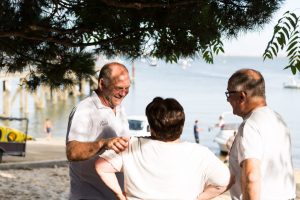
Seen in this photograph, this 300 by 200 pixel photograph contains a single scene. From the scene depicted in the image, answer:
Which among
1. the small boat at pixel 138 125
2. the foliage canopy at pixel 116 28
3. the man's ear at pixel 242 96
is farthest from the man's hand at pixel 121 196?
the small boat at pixel 138 125

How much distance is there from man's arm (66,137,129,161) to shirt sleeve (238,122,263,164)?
22.7 inches

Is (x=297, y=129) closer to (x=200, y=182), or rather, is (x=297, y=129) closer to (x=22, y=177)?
(x=22, y=177)

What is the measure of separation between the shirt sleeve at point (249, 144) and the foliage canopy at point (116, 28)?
7.88ft

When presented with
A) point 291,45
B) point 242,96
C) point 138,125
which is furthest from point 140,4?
point 138,125

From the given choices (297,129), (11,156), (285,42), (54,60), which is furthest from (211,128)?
(285,42)

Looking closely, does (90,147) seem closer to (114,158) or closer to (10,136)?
(114,158)

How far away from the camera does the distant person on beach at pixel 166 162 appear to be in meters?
3.24

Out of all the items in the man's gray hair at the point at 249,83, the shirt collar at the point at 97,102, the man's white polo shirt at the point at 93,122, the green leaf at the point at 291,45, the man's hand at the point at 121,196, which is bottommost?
the man's hand at the point at 121,196

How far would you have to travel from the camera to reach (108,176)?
3447 mm

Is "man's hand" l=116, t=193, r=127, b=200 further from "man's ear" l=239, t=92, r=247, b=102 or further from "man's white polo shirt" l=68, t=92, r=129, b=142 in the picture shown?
"man's ear" l=239, t=92, r=247, b=102

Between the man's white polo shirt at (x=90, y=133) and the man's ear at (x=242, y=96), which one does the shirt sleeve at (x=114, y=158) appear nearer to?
the man's white polo shirt at (x=90, y=133)

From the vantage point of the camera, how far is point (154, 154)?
3.27 meters

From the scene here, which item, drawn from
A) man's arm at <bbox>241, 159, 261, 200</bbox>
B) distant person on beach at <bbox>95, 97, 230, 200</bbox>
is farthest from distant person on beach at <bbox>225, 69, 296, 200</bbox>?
distant person on beach at <bbox>95, 97, 230, 200</bbox>

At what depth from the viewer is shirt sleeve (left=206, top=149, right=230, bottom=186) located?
10.9 feet
